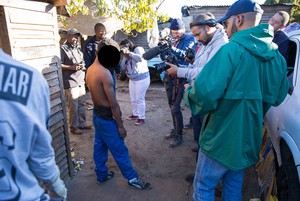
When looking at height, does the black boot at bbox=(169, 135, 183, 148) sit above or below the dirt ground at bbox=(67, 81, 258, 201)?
above

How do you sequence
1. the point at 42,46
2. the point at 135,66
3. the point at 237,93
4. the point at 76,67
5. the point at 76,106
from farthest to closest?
the point at 135,66
the point at 76,106
the point at 76,67
the point at 42,46
the point at 237,93

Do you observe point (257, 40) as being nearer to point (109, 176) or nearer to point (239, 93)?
point (239, 93)

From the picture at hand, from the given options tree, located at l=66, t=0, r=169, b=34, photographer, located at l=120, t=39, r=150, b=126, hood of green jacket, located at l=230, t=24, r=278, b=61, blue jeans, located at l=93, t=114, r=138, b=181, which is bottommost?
blue jeans, located at l=93, t=114, r=138, b=181

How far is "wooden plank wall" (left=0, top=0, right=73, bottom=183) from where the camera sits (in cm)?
212

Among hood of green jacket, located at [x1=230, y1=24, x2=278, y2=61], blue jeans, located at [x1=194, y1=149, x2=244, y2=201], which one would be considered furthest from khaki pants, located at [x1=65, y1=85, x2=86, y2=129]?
hood of green jacket, located at [x1=230, y1=24, x2=278, y2=61]

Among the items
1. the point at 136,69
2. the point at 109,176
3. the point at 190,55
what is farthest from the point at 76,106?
the point at 190,55

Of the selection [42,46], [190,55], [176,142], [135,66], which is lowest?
[176,142]

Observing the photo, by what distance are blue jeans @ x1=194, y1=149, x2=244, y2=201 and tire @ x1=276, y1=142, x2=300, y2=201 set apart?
35 centimetres

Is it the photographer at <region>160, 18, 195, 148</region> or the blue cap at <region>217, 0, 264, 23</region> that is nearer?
the blue cap at <region>217, 0, 264, 23</region>

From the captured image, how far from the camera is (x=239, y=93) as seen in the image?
1715 millimetres

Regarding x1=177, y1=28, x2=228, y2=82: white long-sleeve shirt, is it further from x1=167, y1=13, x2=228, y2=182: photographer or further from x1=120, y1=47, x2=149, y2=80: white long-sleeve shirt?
x1=120, y1=47, x2=149, y2=80: white long-sleeve shirt

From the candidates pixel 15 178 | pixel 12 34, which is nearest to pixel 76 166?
pixel 12 34

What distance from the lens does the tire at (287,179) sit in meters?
1.84

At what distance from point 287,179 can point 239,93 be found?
0.87 metres
